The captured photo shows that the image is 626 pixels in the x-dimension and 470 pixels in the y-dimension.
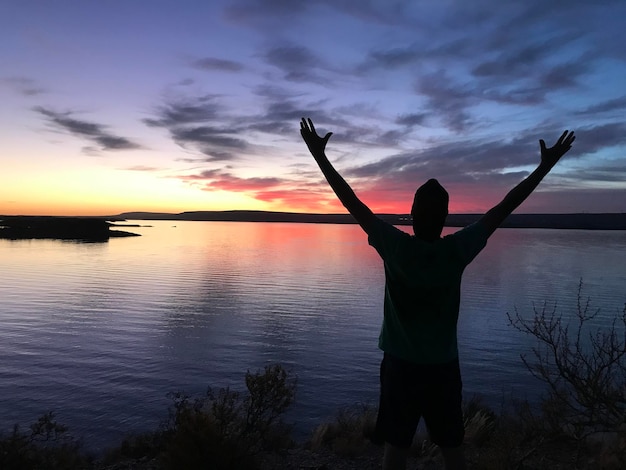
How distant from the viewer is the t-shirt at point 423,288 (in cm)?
273

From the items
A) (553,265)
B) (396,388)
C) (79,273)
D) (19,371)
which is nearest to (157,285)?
(79,273)

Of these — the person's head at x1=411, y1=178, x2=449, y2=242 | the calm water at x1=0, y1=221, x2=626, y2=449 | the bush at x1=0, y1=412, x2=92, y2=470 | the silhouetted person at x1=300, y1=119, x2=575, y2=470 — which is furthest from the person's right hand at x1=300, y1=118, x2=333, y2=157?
the calm water at x1=0, y1=221, x2=626, y2=449

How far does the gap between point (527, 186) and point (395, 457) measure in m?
2.04

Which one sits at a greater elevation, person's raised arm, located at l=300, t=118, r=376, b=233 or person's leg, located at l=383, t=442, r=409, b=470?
person's raised arm, located at l=300, t=118, r=376, b=233

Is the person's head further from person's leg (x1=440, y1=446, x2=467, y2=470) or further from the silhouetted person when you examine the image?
person's leg (x1=440, y1=446, x2=467, y2=470)

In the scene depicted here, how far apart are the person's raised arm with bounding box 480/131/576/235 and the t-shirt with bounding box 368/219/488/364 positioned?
0.76 ft

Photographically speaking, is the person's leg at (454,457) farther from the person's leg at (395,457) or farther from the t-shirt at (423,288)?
the t-shirt at (423,288)

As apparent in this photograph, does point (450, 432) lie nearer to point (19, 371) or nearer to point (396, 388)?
point (396, 388)

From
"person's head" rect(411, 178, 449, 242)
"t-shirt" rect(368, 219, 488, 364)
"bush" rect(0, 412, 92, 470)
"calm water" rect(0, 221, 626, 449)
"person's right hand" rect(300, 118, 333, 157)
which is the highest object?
"person's right hand" rect(300, 118, 333, 157)

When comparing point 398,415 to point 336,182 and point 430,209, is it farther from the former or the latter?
point 336,182

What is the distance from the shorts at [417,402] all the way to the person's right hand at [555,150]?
5.49 feet

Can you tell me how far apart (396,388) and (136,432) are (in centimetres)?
887

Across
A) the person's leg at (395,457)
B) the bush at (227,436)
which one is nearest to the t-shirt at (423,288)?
the person's leg at (395,457)

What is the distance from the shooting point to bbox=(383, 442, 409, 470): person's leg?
2.86 metres
